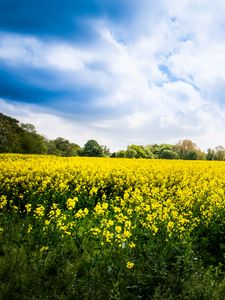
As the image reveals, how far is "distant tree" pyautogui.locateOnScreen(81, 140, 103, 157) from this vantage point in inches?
2376

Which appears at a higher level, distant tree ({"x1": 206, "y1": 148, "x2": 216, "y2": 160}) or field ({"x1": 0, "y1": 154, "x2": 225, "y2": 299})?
distant tree ({"x1": 206, "y1": 148, "x2": 216, "y2": 160})

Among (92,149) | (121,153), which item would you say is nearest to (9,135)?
(92,149)

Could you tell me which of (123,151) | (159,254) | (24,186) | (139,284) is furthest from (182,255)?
(123,151)

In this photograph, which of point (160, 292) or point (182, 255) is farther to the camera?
point (182, 255)

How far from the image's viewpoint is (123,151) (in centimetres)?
5806

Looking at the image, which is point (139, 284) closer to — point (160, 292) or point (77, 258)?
point (160, 292)

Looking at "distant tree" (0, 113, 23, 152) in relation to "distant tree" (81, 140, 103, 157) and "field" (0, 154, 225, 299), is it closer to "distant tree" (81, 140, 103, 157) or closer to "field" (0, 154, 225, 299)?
"distant tree" (81, 140, 103, 157)

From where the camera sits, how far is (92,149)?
60.6 metres

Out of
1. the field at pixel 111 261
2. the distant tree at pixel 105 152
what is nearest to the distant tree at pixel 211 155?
the distant tree at pixel 105 152

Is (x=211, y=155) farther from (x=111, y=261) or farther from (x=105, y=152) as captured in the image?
(x=111, y=261)

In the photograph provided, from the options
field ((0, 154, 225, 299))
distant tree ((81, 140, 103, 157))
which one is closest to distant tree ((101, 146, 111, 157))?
distant tree ((81, 140, 103, 157))

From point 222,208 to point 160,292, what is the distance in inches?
170

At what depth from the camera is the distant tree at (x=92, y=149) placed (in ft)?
198

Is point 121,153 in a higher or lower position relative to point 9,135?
lower
